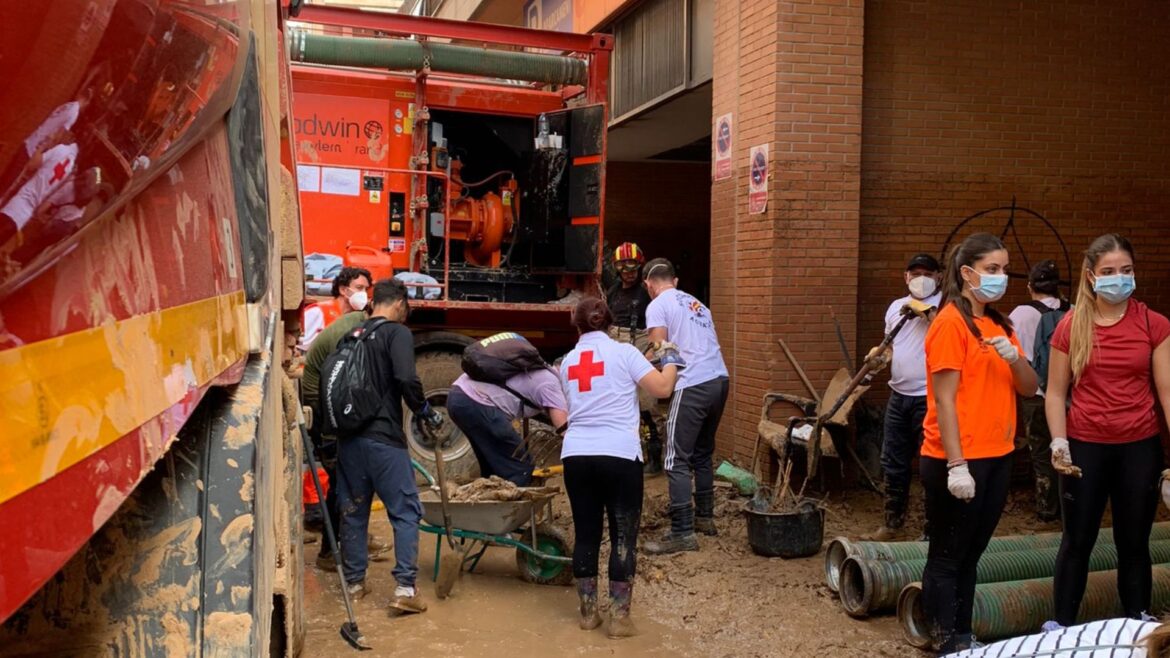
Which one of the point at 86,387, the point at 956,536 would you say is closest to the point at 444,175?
the point at 956,536

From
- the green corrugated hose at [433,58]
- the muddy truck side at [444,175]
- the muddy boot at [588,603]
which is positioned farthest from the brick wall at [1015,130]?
the muddy boot at [588,603]

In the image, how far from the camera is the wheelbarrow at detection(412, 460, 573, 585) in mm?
6059

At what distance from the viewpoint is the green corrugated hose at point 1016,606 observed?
4855 mm

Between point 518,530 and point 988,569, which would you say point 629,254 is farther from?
point 988,569

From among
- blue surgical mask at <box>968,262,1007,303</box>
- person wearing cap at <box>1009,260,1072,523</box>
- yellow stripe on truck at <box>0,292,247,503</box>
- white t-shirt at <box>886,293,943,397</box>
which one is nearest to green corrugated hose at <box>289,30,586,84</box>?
white t-shirt at <box>886,293,943,397</box>

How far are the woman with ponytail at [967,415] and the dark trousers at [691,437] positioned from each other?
8.26ft

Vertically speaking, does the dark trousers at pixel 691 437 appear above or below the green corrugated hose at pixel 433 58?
below

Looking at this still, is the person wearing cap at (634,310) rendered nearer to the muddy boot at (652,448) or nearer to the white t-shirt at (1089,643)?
the muddy boot at (652,448)

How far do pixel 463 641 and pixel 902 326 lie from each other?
3.59m

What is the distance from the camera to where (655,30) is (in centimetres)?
1120

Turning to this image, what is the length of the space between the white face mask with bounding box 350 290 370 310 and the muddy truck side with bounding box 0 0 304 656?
5.13m

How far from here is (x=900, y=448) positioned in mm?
7074

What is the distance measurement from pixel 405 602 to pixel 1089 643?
434cm

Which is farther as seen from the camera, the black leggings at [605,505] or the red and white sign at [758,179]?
the red and white sign at [758,179]
